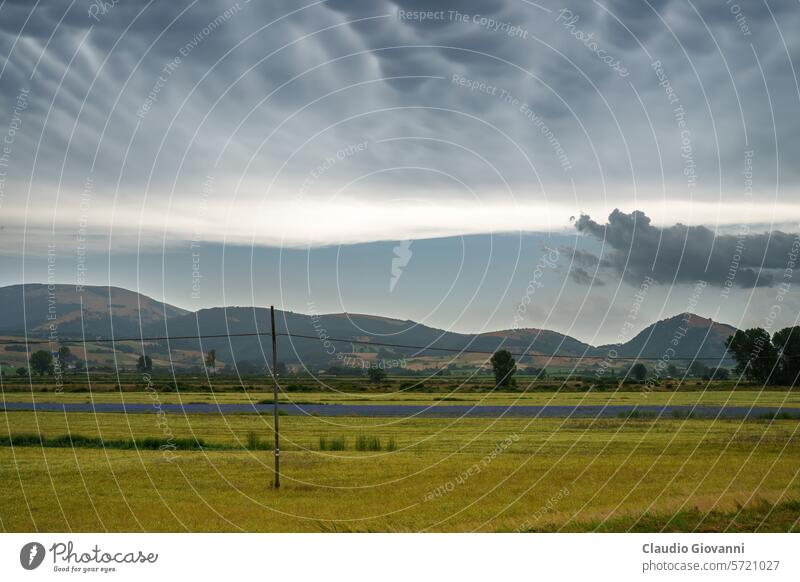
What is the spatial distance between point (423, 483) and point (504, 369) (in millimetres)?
143035

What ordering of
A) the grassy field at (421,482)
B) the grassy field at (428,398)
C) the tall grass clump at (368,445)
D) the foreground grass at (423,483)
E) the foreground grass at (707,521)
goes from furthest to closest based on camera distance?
the grassy field at (428,398)
the tall grass clump at (368,445)
the foreground grass at (423,483)
the grassy field at (421,482)
the foreground grass at (707,521)

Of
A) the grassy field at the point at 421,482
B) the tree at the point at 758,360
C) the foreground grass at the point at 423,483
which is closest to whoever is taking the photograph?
the grassy field at the point at 421,482

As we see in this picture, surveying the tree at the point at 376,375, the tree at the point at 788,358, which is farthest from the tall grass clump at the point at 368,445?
the tree at the point at 376,375

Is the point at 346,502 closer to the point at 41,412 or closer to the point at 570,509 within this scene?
the point at 570,509

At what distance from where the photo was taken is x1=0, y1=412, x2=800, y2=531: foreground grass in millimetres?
25969

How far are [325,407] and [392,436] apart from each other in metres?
42.7

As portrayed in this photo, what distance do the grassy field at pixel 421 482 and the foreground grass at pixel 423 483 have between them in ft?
0.31

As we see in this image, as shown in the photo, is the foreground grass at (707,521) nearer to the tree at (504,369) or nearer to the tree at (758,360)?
the tree at (758,360)

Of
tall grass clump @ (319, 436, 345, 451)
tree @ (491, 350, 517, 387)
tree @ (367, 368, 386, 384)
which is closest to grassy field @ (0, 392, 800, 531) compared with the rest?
tall grass clump @ (319, 436, 345, 451)

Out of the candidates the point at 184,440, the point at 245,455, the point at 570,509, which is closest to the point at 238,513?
the point at 570,509

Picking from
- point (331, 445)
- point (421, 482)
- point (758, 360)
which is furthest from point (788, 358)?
point (421, 482)

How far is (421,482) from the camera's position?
119 feet

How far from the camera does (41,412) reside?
87562mm

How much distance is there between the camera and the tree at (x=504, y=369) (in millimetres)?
168800
